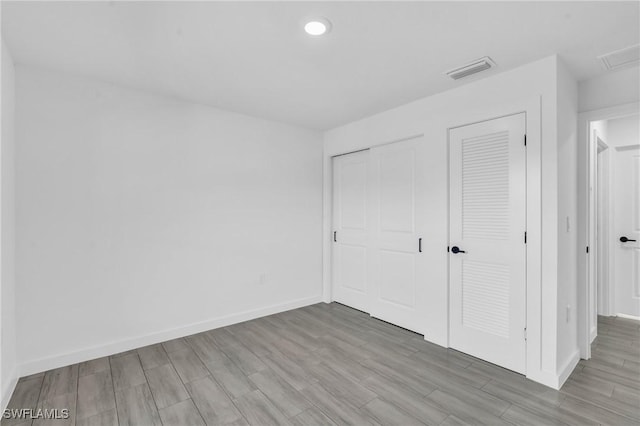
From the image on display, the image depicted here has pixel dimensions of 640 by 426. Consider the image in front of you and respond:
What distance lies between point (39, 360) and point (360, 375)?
271 cm

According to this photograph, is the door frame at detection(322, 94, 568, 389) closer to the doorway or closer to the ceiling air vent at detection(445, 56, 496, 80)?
the ceiling air vent at detection(445, 56, 496, 80)

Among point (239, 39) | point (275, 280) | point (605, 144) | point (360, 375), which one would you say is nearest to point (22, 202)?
point (239, 39)

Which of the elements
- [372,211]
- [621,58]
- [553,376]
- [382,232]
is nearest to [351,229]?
[372,211]

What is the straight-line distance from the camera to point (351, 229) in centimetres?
434

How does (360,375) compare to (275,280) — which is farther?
(275,280)

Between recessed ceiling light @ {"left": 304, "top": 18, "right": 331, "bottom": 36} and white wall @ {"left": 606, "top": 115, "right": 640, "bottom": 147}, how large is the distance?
4.23 m

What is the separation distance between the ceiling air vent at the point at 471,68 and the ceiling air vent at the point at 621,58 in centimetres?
82

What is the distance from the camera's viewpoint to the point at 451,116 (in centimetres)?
299

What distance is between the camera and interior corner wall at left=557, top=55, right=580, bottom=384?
2.42 metres

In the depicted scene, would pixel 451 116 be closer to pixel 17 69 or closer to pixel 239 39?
pixel 239 39

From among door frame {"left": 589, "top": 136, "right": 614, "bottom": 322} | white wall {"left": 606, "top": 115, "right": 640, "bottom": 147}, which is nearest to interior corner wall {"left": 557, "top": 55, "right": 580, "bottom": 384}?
door frame {"left": 589, "top": 136, "right": 614, "bottom": 322}

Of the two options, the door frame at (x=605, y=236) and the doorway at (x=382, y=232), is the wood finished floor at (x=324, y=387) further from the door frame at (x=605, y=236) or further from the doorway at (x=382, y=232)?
the door frame at (x=605, y=236)

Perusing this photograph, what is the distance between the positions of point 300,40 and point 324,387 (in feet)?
8.55

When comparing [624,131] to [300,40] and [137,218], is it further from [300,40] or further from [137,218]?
[137,218]
